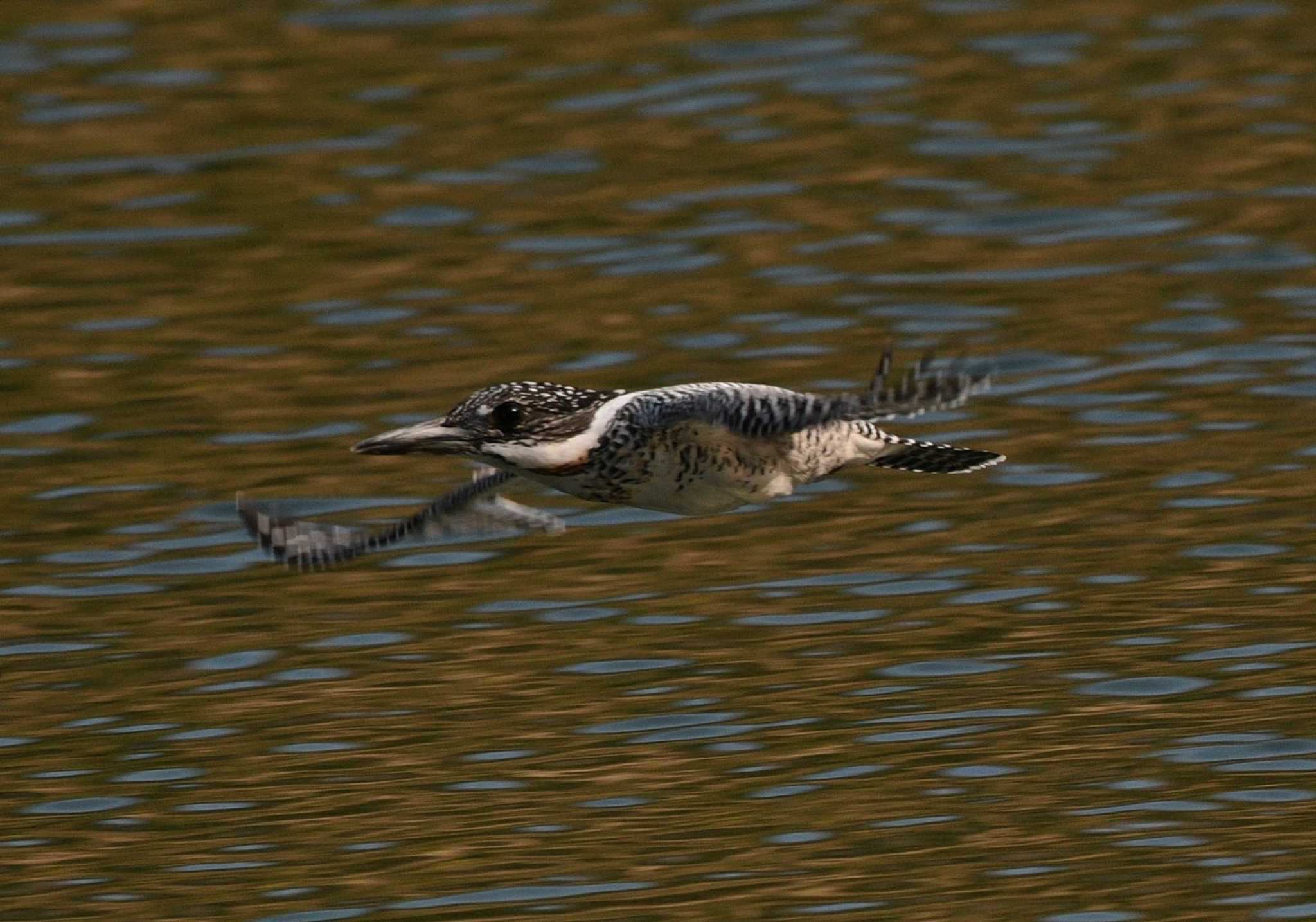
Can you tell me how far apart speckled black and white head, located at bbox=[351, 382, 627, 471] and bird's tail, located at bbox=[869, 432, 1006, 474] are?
51.8 inches

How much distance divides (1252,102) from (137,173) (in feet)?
25.8

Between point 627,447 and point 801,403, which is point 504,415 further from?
point 801,403

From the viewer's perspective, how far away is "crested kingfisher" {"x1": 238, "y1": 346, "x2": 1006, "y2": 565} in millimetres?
11305

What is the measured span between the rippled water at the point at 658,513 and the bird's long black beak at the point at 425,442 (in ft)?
3.96

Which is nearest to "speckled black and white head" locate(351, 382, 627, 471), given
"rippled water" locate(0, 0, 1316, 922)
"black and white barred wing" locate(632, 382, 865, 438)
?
"black and white barred wing" locate(632, 382, 865, 438)

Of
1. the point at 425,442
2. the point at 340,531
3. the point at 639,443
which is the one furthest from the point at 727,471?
the point at 340,531

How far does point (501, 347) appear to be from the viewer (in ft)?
57.0

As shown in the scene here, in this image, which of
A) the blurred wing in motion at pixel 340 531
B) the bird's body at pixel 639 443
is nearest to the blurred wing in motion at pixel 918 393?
the bird's body at pixel 639 443

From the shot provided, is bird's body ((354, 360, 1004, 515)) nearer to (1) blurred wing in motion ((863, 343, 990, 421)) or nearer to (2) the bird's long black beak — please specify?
(2) the bird's long black beak

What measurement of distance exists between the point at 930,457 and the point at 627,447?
1537 mm

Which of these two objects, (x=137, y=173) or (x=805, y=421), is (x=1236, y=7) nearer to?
(x=137, y=173)

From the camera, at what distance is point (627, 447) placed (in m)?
11.5

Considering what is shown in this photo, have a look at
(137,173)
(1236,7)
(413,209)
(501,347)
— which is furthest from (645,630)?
(1236,7)

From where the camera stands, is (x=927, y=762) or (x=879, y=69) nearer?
(x=927, y=762)
